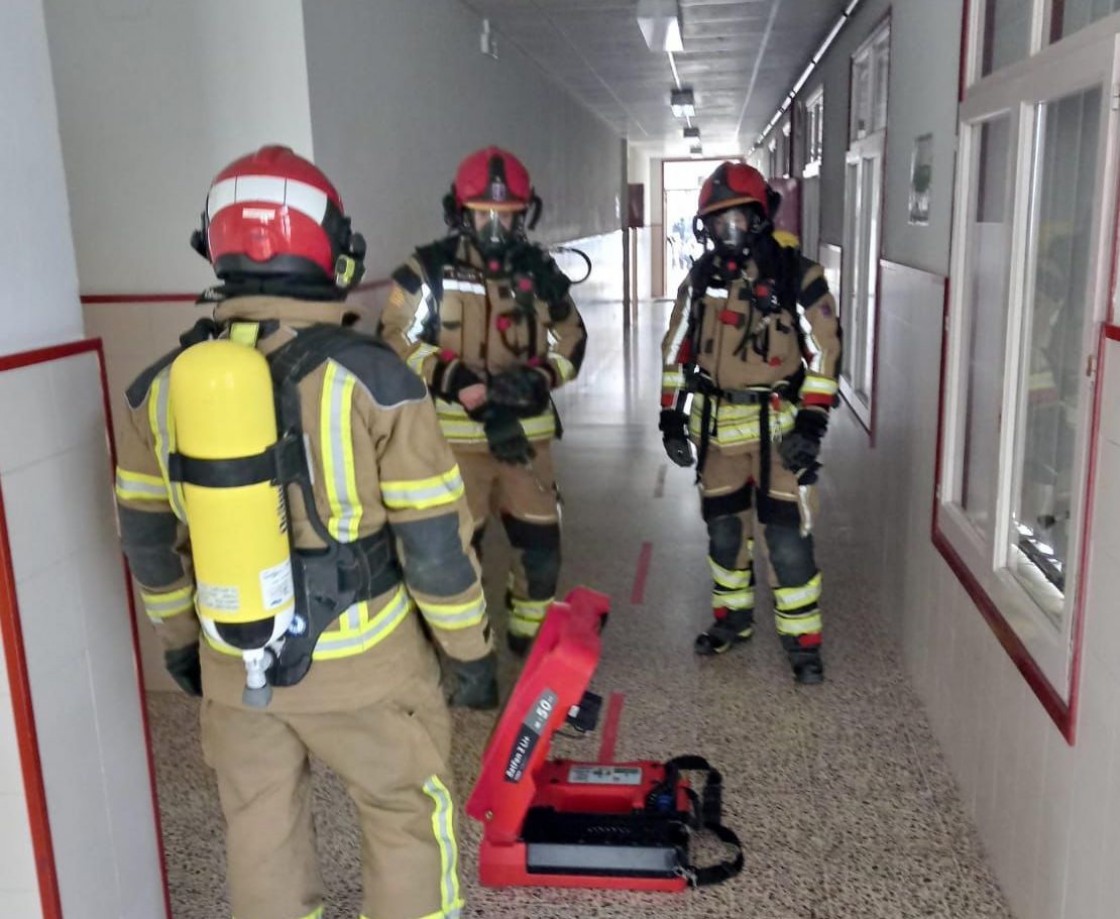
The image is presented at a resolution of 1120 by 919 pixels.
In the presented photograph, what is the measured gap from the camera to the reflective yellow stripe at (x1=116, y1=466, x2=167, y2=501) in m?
1.78

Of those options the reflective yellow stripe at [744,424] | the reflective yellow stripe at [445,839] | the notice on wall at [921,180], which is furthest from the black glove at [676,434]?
the reflective yellow stripe at [445,839]

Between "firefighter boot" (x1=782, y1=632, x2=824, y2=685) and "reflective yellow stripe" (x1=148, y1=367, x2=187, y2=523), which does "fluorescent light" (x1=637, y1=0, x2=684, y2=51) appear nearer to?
"firefighter boot" (x1=782, y1=632, x2=824, y2=685)

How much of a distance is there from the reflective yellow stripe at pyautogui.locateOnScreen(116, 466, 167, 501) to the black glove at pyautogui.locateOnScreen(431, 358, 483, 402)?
144cm

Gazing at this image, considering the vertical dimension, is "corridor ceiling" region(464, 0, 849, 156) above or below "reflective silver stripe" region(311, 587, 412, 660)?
above

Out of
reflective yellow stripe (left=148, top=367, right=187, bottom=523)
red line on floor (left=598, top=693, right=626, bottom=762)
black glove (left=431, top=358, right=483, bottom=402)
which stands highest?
reflective yellow stripe (left=148, top=367, right=187, bottom=523)

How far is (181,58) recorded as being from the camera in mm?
3160

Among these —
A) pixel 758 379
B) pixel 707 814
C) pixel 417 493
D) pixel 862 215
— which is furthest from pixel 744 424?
pixel 862 215

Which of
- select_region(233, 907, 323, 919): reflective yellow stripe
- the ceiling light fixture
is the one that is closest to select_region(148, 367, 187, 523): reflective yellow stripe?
select_region(233, 907, 323, 919): reflective yellow stripe

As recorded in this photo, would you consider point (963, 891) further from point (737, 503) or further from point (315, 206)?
point (315, 206)

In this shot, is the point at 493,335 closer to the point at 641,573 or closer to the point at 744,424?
the point at 744,424

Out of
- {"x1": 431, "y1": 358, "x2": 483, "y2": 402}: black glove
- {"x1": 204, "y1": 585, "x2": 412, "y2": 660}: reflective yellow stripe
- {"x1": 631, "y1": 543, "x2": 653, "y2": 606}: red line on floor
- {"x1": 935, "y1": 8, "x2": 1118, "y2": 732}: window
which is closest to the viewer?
{"x1": 204, "y1": 585, "x2": 412, "y2": 660}: reflective yellow stripe

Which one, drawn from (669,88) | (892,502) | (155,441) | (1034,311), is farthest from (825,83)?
(155,441)

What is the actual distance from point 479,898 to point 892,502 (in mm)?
2180

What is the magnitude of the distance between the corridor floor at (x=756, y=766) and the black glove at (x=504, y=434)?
2.62ft
